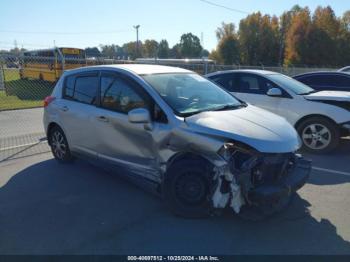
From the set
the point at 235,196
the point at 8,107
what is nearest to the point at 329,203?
the point at 235,196

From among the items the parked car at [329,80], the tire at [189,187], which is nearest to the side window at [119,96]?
the tire at [189,187]

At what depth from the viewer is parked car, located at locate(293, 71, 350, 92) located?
8953mm

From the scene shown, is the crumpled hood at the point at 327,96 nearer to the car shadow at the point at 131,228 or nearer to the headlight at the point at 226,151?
the car shadow at the point at 131,228

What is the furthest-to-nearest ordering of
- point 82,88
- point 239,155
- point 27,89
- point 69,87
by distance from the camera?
point 27,89 < point 69,87 < point 82,88 < point 239,155

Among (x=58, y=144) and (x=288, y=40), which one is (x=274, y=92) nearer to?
(x=58, y=144)

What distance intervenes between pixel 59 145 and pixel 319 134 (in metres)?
4.87

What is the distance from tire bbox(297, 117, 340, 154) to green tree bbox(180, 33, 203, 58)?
93600 millimetres

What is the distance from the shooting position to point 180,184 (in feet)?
13.0

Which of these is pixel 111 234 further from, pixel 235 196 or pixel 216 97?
pixel 216 97

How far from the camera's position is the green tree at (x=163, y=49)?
347 feet

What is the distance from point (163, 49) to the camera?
108 m

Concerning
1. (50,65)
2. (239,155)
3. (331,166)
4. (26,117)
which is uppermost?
(239,155)

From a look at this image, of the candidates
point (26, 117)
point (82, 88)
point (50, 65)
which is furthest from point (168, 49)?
point (82, 88)

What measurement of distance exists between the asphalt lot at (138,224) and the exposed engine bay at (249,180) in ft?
1.07
